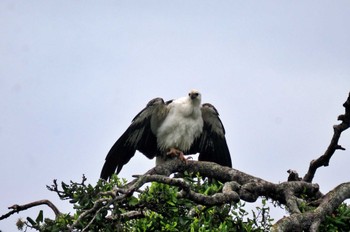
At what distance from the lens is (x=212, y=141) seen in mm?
9898

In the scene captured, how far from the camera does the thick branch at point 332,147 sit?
7273 mm

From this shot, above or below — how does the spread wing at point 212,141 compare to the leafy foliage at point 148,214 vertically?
above

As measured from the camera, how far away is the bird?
9.31 metres

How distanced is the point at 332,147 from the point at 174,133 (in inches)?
97.4

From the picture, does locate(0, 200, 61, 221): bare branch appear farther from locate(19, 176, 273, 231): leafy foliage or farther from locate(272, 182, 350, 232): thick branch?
locate(272, 182, 350, 232): thick branch

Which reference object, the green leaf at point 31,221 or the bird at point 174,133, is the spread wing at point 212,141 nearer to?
the bird at point 174,133

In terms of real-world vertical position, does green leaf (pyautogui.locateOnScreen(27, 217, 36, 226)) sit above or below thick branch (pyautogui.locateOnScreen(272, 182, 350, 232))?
below

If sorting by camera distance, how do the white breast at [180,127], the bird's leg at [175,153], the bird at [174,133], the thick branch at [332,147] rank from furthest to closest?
the white breast at [180,127]
the bird at [174,133]
the bird's leg at [175,153]
the thick branch at [332,147]

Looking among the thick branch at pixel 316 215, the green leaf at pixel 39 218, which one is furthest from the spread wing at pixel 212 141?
the green leaf at pixel 39 218

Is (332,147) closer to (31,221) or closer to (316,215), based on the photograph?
(316,215)

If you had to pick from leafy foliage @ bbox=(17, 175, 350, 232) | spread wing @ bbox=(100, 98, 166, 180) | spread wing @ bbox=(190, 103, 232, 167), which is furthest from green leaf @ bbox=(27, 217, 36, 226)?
spread wing @ bbox=(190, 103, 232, 167)

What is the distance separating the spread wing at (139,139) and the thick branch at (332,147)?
245 centimetres

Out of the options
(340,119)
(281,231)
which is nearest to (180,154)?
(340,119)

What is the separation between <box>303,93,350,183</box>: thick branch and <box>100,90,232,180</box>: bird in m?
1.88
